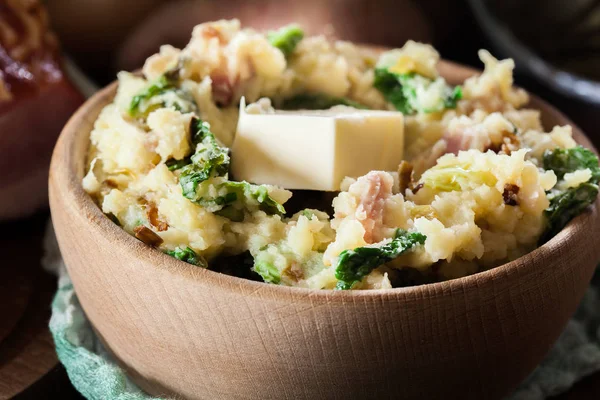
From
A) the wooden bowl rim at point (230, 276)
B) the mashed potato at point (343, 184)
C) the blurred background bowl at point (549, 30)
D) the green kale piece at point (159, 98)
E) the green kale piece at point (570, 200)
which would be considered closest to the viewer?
the wooden bowl rim at point (230, 276)

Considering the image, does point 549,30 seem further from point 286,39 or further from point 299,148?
point 299,148

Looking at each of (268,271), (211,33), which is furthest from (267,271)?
(211,33)

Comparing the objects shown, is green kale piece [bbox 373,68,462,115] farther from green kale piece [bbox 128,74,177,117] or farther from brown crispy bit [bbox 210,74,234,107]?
green kale piece [bbox 128,74,177,117]

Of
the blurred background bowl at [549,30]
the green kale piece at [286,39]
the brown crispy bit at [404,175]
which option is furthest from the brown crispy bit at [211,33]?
the blurred background bowl at [549,30]

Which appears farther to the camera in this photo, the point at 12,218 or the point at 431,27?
the point at 431,27

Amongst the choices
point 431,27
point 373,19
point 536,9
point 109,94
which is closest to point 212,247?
point 109,94

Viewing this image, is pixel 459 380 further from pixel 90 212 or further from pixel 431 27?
pixel 431 27

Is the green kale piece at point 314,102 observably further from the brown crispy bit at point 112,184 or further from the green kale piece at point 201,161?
the brown crispy bit at point 112,184
